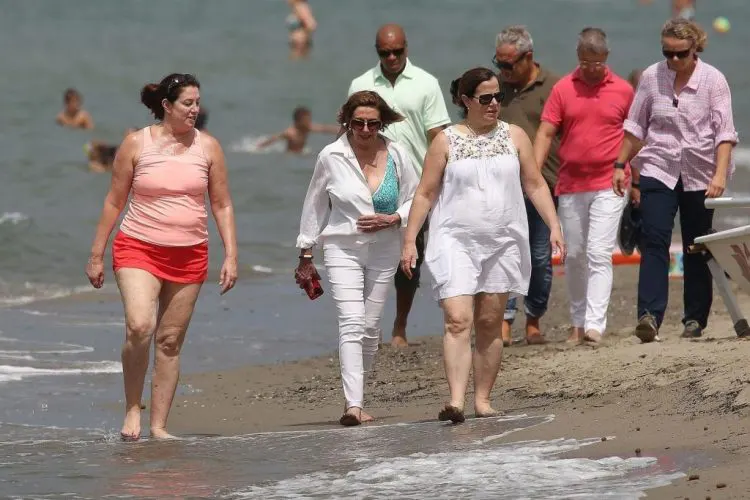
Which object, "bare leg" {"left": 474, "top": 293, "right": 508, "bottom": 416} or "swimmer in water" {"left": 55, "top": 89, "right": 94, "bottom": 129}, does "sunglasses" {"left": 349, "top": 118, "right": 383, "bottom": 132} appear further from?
"swimmer in water" {"left": 55, "top": 89, "right": 94, "bottom": 129}

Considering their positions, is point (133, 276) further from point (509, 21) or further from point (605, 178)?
point (509, 21)

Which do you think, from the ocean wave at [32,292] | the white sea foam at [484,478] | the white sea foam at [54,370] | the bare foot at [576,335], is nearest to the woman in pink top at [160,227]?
the white sea foam at [484,478]

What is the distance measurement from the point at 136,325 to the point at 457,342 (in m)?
1.45

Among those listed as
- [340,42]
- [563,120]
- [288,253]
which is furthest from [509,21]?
[563,120]

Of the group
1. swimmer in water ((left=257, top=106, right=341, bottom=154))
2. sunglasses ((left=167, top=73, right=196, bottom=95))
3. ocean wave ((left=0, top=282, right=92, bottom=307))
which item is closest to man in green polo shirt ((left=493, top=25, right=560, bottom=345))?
sunglasses ((left=167, top=73, right=196, bottom=95))

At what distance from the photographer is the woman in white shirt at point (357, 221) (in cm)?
787

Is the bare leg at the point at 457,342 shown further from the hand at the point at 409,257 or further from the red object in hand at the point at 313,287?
the red object in hand at the point at 313,287

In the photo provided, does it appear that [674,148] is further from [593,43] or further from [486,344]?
[486,344]

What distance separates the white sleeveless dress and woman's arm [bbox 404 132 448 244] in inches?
1.3

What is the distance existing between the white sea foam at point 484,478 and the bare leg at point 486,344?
0.96 metres

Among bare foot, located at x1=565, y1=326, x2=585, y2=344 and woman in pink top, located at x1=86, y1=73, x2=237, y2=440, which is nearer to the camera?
woman in pink top, located at x1=86, y1=73, x2=237, y2=440

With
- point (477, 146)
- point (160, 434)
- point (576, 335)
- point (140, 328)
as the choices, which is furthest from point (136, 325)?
point (576, 335)

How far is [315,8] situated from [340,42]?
6.62 meters

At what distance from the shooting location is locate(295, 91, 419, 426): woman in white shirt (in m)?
7.87
